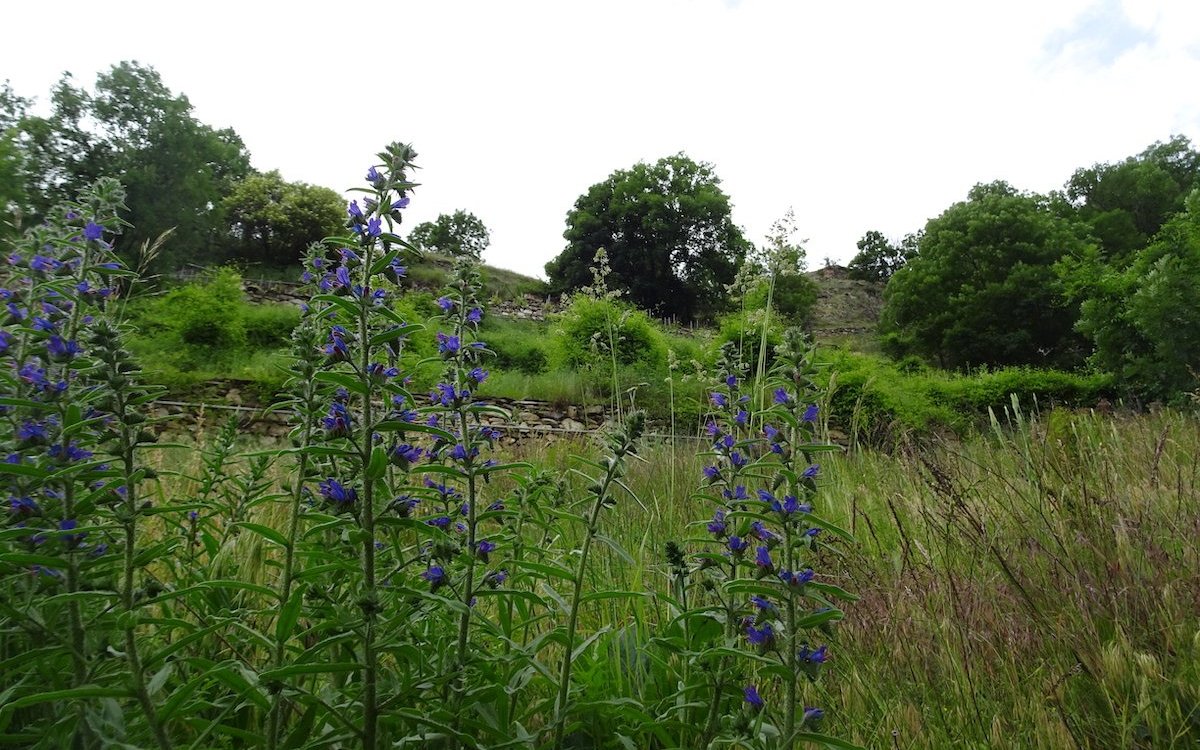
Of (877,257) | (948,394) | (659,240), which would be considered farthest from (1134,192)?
(948,394)

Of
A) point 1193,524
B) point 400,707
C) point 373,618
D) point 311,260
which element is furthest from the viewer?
point 1193,524

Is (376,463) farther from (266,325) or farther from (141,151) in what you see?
(141,151)

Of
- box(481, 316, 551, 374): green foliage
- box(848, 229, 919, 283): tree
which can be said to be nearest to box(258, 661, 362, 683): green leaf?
box(481, 316, 551, 374): green foliage

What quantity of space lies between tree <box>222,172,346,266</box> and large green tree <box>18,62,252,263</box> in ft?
4.51

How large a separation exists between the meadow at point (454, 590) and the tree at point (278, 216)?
2353 centimetres

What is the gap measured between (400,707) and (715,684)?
2.34 ft

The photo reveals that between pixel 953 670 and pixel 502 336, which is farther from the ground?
pixel 502 336

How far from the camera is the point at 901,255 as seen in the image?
130 ft

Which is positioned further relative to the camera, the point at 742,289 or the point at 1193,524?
the point at 742,289

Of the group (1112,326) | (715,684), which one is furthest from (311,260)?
(1112,326)

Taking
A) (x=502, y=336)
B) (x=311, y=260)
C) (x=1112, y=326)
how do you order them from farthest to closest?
(x=502, y=336) < (x=1112, y=326) < (x=311, y=260)

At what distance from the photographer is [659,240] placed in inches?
1132

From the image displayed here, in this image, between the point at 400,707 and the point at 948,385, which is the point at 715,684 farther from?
the point at 948,385

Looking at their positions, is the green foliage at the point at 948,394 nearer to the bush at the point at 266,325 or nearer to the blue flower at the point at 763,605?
the blue flower at the point at 763,605
